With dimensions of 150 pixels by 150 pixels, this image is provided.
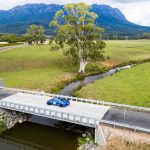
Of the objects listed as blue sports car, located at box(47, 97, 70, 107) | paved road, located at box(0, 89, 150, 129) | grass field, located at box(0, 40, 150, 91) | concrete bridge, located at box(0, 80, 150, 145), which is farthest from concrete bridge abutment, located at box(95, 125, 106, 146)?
grass field, located at box(0, 40, 150, 91)

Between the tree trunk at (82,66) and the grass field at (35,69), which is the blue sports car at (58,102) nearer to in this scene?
the grass field at (35,69)

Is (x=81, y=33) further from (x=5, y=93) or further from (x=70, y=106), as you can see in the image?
(x=70, y=106)

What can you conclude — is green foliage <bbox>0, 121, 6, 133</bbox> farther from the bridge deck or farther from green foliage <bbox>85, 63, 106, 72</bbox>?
green foliage <bbox>85, 63, 106, 72</bbox>

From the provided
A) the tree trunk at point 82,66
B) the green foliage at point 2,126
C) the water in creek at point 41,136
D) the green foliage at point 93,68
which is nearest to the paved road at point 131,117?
the water in creek at point 41,136

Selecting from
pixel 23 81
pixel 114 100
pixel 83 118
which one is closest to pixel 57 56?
pixel 23 81

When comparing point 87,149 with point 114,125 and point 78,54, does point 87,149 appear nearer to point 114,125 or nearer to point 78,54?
point 114,125

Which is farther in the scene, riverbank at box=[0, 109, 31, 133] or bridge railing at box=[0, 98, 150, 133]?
riverbank at box=[0, 109, 31, 133]

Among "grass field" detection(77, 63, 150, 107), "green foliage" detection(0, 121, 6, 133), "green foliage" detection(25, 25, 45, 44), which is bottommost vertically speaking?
"green foliage" detection(0, 121, 6, 133)

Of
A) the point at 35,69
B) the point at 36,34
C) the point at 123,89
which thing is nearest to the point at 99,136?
the point at 123,89
